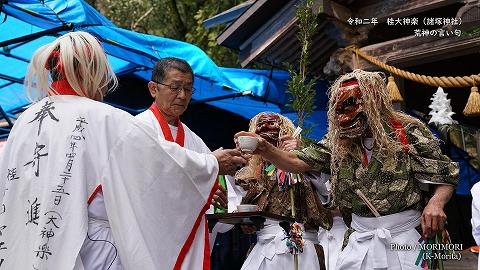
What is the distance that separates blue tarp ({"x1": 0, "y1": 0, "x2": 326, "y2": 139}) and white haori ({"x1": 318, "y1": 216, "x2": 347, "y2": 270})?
9.50 feet

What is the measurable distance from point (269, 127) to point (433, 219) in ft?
7.10

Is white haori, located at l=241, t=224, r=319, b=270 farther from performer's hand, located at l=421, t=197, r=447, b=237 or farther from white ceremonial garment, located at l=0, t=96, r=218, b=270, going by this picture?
white ceremonial garment, located at l=0, t=96, r=218, b=270

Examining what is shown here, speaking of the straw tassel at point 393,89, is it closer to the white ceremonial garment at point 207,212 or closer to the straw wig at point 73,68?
the white ceremonial garment at point 207,212

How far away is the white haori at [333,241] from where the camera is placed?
553cm

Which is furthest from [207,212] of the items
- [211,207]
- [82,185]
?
[82,185]

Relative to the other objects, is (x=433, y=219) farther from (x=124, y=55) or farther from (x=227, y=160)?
(x=124, y=55)

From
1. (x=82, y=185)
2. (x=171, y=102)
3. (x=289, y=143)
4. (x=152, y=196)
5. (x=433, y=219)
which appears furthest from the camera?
(x=289, y=143)

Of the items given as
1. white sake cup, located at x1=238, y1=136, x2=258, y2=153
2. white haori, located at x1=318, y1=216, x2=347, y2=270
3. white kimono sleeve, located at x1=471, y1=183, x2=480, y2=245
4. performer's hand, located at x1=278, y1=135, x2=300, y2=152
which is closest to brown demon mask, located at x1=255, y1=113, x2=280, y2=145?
performer's hand, located at x1=278, y1=135, x2=300, y2=152

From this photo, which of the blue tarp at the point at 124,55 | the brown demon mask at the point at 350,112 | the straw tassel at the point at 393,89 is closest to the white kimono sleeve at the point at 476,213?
the brown demon mask at the point at 350,112

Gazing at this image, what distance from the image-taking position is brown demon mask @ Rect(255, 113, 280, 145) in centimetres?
556

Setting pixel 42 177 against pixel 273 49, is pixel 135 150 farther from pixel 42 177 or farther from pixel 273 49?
pixel 273 49

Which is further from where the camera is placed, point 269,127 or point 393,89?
point 393,89

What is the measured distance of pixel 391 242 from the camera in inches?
159

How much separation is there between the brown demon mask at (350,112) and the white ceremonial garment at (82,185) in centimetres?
122
